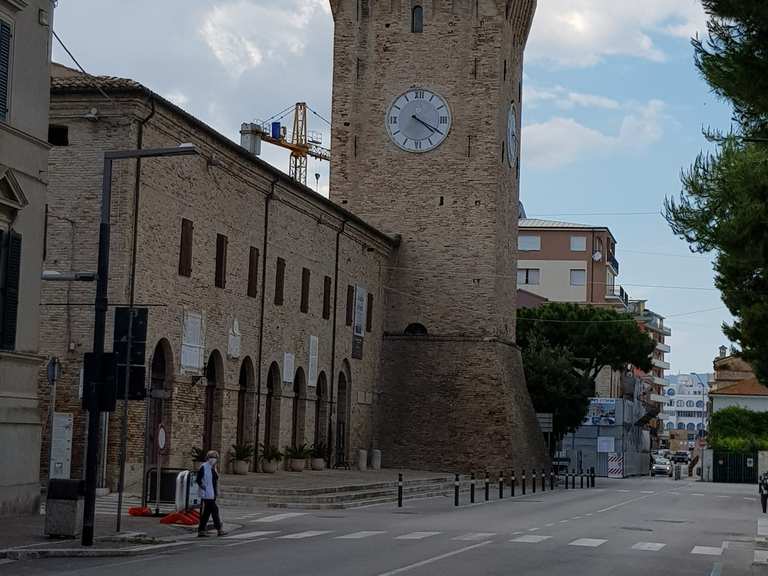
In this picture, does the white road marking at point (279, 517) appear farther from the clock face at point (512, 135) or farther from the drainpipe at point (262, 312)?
the clock face at point (512, 135)

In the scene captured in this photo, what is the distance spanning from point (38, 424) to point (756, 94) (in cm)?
1385

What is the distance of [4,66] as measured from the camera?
22828 mm

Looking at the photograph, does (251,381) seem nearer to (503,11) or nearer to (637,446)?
(503,11)

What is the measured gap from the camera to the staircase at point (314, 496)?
31578 mm

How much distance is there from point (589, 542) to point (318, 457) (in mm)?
22673

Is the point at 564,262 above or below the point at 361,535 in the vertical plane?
above

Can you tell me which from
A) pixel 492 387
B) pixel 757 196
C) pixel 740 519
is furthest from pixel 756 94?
pixel 492 387

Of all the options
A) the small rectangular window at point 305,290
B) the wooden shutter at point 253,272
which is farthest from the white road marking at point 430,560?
the small rectangular window at point 305,290

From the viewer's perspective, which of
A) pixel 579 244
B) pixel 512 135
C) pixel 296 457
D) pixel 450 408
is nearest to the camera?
pixel 296 457

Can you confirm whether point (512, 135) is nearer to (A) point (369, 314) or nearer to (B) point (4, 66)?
(A) point (369, 314)

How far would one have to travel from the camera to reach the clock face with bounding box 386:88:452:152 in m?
54.3

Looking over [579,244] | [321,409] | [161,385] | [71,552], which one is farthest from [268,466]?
[579,244]

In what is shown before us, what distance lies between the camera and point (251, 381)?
4034cm

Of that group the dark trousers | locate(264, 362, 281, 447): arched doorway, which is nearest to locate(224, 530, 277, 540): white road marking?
the dark trousers
